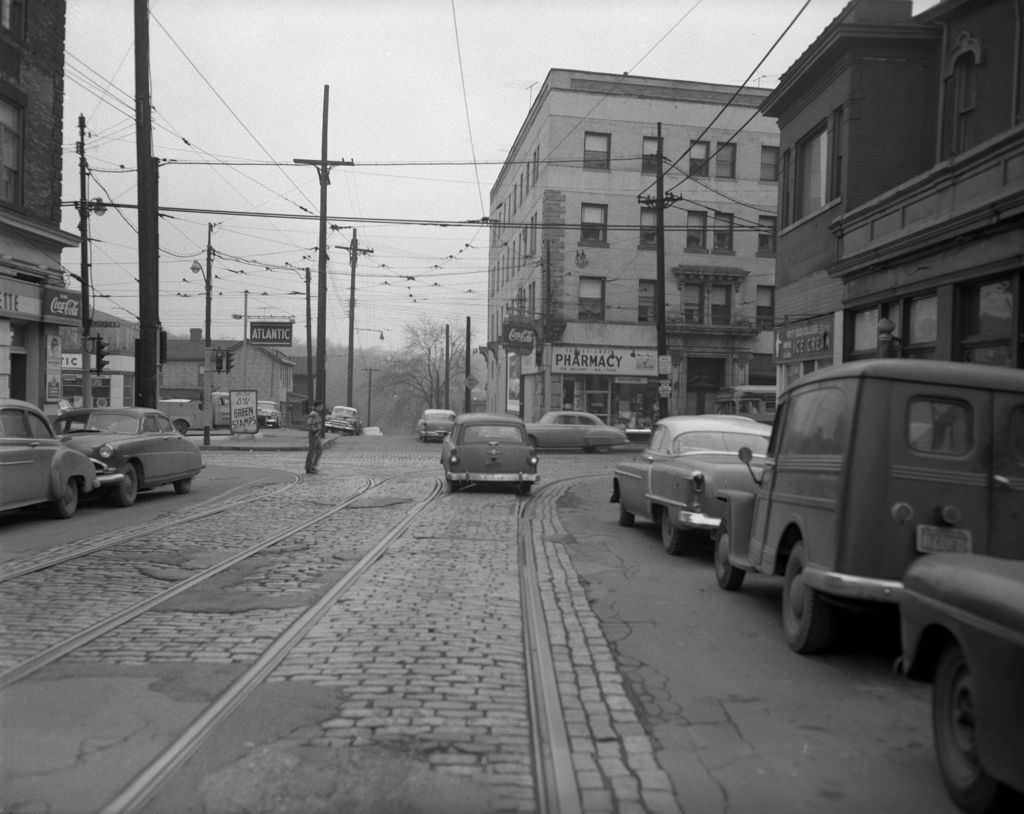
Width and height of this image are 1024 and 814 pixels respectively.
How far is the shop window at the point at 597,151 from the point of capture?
41719 mm

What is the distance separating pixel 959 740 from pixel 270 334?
44849 millimetres

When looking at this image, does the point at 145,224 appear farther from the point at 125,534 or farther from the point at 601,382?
the point at 601,382

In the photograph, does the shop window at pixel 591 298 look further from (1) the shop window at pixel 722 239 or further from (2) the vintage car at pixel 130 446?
(2) the vintage car at pixel 130 446

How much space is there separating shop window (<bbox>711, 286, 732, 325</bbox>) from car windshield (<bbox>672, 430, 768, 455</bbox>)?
32.3 m

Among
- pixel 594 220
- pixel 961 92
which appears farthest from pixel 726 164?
pixel 961 92

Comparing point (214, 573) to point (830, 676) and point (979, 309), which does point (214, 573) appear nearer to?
point (830, 676)

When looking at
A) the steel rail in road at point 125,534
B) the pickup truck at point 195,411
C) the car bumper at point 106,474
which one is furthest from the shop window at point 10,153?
the pickup truck at point 195,411

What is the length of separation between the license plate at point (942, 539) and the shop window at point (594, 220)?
3716 cm

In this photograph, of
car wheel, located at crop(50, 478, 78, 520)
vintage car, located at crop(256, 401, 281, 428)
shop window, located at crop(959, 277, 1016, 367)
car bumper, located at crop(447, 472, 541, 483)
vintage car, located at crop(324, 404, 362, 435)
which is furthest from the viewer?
vintage car, located at crop(256, 401, 281, 428)

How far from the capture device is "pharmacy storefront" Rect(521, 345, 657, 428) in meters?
41.9

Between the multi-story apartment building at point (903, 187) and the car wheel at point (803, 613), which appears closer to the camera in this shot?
the car wheel at point (803, 613)

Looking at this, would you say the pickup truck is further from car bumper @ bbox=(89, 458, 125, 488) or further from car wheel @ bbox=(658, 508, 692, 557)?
car wheel @ bbox=(658, 508, 692, 557)

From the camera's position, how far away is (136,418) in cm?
1598

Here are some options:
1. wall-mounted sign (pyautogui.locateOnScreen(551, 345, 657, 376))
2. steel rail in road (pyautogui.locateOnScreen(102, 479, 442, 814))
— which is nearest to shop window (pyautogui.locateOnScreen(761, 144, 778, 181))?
wall-mounted sign (pyautogui.locateOnScreen(551, 345, 657, 376))
